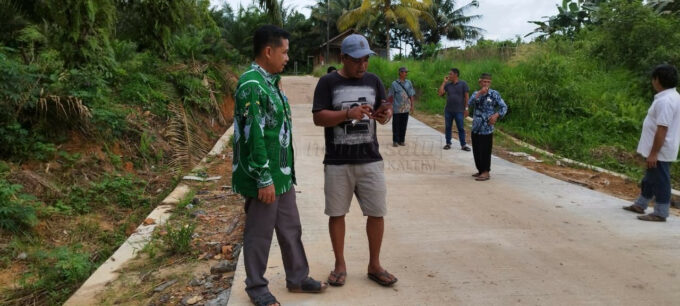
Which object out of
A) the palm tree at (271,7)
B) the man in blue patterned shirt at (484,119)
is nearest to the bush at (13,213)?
the man in blue patterned shirt at (484,119)

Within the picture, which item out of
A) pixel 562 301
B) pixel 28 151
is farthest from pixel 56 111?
pixel 562 301

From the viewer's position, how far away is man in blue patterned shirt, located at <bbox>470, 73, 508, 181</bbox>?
21.6 ft

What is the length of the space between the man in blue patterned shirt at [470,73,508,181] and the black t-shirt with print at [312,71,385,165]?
377 cm

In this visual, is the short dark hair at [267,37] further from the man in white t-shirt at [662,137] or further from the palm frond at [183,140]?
the palm frond at [183,140]

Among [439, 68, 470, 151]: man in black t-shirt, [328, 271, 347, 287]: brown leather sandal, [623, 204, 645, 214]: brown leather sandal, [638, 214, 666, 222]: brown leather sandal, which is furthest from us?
[439, 68, 470, 151]: man in black t-shirt

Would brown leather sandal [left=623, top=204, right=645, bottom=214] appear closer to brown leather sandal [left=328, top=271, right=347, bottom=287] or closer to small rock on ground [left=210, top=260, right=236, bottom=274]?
brown leather sandal [left=328, top=271, right=347, bottom=287]

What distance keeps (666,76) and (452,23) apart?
40104mm

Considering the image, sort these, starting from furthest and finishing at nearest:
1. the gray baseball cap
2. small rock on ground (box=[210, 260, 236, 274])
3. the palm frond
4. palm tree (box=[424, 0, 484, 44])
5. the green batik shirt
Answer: palm tree (box=[424, 0, 484, 44]) → the palm frond → small rock on ground (box=[210, 260, 236, 274]) → the gray baseball cap → the green batik shirt

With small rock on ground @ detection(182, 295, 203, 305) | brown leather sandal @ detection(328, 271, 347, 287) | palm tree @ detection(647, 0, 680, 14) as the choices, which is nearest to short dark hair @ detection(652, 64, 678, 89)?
brown leather sandal @ detection(328, 271, 347, 287)

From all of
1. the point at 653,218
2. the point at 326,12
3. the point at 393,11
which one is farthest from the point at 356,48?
the point at 326,12

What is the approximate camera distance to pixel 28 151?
6.11 m

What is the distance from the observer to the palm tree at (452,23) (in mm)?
41500

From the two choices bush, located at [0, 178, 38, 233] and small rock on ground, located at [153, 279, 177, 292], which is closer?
small rock on ground, located at [153, 279, 177, 292]

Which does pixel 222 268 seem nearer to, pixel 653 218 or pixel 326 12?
pixel 653 218
